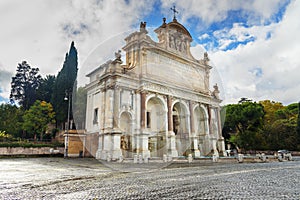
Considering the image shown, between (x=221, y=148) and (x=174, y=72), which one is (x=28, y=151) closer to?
(x=174, y=72)

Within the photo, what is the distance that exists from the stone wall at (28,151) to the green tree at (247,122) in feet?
98.4

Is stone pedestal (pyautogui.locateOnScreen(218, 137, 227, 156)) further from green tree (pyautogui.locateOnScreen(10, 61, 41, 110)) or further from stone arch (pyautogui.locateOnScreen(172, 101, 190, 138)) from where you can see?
green tree (pyautogui.locateOnScreen(10, 61, 41, 110))

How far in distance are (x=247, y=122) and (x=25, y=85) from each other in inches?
1731

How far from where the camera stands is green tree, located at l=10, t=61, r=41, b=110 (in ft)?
136

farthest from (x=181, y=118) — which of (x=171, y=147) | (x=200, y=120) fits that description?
(x=171, y=147)

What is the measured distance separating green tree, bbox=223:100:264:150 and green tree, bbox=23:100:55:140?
31.8 meters

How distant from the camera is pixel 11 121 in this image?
3419 centimetres

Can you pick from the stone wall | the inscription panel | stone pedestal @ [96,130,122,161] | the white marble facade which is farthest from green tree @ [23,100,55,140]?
the inscription panel

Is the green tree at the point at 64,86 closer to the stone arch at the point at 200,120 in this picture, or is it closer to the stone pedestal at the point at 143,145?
the stone pedestal at the point at 143,145

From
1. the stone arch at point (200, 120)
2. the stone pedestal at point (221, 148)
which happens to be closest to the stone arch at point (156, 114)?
the stone arch at point (200, 120)

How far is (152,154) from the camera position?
2447cm

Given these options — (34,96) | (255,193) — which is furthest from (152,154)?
(34,96)

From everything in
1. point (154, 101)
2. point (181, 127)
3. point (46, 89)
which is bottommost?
point (181, 127)

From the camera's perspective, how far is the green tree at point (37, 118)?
102ft
